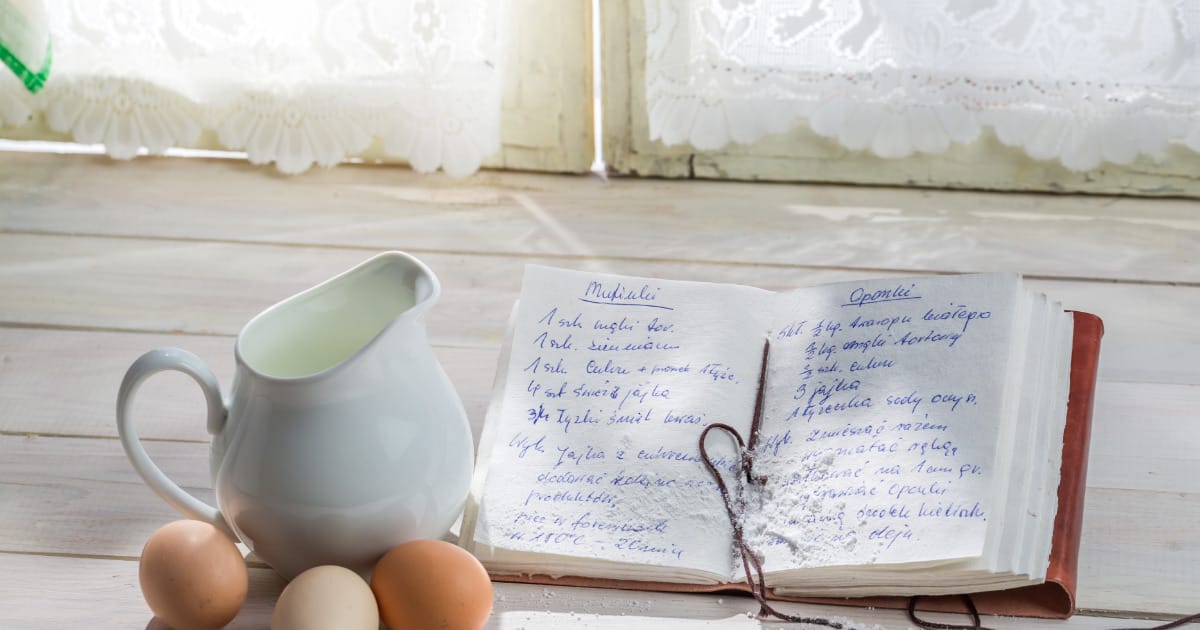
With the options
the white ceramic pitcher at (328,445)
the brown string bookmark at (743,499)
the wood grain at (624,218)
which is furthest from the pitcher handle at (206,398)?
the wood grain at (624,218)

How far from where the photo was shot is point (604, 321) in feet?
2.58

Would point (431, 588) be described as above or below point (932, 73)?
below

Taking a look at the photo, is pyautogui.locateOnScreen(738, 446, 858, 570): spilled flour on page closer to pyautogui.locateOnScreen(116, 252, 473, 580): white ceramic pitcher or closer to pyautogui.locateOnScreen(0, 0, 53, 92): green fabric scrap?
pyautogui.locateOnScreen(116, 252, 473, 580): white ceramic pitcher

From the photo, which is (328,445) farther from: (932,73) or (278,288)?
(932,73)

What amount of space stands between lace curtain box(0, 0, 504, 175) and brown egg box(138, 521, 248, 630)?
0.65 m

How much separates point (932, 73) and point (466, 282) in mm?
520

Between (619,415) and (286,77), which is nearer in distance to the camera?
(619,415)

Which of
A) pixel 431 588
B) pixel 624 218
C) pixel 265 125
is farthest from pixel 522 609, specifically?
pixel 265 125

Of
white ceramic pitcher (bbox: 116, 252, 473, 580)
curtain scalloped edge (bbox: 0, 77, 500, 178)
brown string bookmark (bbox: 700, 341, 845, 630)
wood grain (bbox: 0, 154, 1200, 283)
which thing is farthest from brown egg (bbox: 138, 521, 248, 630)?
curtain scalloped edge (bbox: 0, 77, 500, 178)

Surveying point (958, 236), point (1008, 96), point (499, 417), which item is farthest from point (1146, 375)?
point (499, 417)

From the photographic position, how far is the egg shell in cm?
54

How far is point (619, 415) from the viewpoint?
73 cm

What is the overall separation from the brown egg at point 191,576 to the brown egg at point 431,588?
8 centimetres

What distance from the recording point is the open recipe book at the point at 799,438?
63 centimetres
